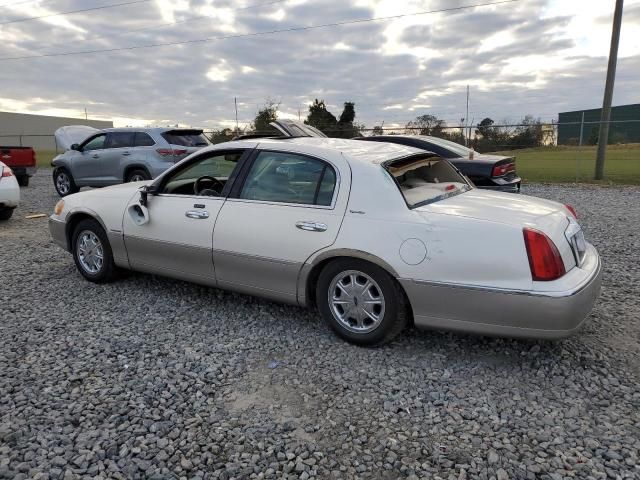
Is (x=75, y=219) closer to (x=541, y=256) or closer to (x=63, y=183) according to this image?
(x=541, y=256)

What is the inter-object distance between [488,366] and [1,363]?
3351mm

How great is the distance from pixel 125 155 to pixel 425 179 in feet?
28.4

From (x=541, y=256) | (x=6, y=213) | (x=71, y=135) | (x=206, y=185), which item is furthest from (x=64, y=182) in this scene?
(x=541, y=256)

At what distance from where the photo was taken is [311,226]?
366 centimetres

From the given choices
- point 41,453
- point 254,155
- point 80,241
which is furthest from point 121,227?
point 41,453

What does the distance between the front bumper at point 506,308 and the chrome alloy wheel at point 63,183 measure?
37.2ft

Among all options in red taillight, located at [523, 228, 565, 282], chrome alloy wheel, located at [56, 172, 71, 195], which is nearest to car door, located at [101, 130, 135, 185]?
chrome alloy wheel, located at [56, 172, 71, 195]

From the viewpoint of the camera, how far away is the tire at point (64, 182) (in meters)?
12.2

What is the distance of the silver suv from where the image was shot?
10.8 metres

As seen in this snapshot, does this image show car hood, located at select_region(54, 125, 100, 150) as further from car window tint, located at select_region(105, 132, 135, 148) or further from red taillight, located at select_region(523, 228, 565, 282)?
red taillight, located at select_region(523, 228, 565, 282)

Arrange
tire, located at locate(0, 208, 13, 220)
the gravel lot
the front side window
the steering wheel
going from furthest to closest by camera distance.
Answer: tire, located at locate(0, 208, 13, 220) → the steering wheel → the front side window → the gravel lot

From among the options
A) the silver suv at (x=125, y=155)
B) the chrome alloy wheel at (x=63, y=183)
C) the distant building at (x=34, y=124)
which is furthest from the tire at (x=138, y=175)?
→ the distant building at (x=34, y=124)

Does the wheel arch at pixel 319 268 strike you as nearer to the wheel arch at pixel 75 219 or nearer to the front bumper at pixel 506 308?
the front bumper at pixel 506 308

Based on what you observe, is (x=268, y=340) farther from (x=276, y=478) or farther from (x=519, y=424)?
(x=519, y=424)
